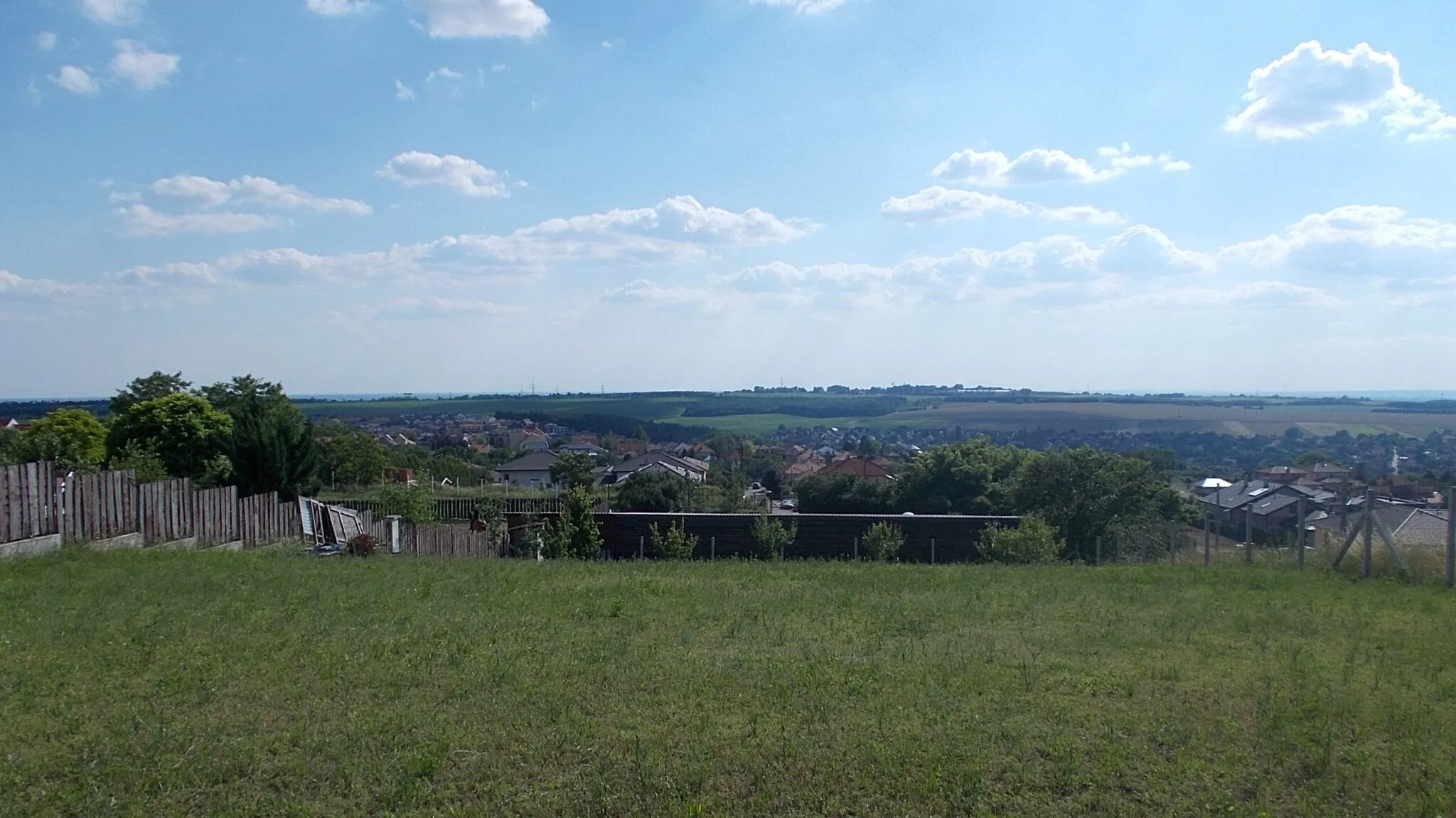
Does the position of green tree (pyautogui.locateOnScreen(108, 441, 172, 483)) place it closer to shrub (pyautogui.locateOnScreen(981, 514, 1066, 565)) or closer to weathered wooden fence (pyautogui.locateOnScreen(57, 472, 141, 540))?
weathered wooden fence (pyautogui.locateOnScreen(57, 472, 141, 540))

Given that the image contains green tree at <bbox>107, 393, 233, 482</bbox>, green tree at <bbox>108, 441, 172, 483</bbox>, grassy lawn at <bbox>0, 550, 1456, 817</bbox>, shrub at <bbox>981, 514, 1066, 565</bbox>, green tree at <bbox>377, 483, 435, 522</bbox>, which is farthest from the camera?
green tree at <bbox>107, 393, 233, 482</bbox>

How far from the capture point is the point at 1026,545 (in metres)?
24.0

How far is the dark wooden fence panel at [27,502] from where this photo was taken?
48.6 feet

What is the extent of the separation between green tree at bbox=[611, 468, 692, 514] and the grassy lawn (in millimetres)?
39500

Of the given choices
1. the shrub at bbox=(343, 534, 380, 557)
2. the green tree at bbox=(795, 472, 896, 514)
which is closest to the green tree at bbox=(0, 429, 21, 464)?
the shrub at bbox=(343, 534, 380, 557)

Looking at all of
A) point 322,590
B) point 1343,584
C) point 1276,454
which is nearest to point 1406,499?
point 1343,584

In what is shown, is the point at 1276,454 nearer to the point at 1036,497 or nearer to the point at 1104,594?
the point at 1036,497

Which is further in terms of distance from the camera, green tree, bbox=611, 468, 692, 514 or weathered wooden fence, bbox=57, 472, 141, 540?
green tree, bbox=611, 468, 692, 514

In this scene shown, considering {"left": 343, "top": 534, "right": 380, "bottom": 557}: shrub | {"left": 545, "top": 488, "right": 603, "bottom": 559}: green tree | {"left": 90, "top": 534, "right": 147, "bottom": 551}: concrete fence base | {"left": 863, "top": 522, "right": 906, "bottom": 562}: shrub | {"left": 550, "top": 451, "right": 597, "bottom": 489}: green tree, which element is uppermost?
{"left": 90, "top": 534, "right": 147, "bottom": 551}: concrete fence base

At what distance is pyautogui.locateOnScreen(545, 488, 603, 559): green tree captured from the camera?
24.2 meters

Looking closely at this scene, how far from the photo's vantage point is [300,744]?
637 cm

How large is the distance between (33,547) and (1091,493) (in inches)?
1318

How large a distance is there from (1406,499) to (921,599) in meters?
9.48

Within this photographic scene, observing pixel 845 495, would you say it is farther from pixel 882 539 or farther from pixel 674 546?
pixel 674 546
